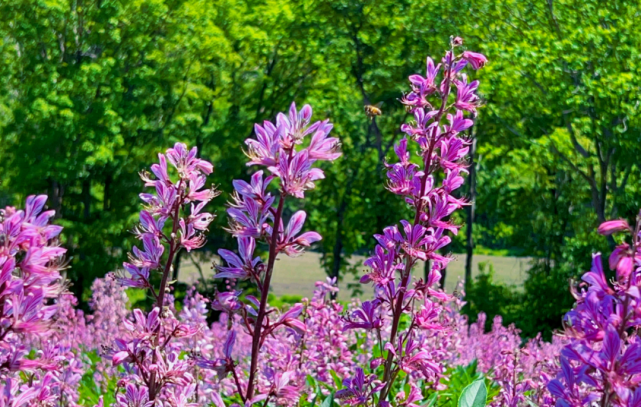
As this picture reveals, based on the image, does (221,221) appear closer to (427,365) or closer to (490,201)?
(490,201)

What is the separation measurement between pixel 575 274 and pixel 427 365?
16450mm

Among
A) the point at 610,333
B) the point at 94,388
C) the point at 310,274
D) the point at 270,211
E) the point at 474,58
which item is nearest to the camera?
the point at 610,333

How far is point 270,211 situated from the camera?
2.23 meters

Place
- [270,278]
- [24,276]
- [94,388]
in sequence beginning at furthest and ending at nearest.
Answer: [94,388]
[270,278]
[24,276]

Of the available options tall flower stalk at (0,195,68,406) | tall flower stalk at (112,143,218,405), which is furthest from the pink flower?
tall flower stalk at (0,195,68,406)

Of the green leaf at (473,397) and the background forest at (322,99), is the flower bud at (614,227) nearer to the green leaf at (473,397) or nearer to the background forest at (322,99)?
the green leaf at (473,397)

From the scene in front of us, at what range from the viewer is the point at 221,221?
21047mm

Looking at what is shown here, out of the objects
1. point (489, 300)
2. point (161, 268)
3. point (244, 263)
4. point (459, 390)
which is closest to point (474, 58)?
point (244, 263)

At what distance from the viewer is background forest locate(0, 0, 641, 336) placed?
15.5 m

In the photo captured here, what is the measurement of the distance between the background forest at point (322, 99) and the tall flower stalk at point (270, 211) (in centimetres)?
1264

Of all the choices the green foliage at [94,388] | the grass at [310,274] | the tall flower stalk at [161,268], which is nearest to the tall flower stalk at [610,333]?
the tall flower stalk at [161,268]

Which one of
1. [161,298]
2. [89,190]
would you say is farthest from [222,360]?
[89,190]

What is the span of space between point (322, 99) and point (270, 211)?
66.7 feet

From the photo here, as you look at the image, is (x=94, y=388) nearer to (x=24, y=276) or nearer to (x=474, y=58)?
(x=474, y=58)
